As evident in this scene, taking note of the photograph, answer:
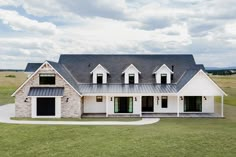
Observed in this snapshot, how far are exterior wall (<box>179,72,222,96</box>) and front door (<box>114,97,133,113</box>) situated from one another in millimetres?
5420

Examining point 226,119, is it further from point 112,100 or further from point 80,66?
point 80,66

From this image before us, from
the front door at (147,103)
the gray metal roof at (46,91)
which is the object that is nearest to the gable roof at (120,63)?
the front door at (147,103)

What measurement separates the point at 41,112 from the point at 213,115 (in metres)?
17.2

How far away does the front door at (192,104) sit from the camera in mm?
32812

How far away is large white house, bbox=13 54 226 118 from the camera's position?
97.4ft

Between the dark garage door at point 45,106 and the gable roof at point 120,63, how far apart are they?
17.5 ft

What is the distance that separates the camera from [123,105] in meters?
32.6

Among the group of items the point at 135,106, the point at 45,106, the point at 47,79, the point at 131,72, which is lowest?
the point at 135,106

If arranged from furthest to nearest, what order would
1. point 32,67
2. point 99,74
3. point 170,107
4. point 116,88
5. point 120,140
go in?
1. point 32,67
2. point 99,74
3. point 170,107
4. point 116,88
5. point 120,140

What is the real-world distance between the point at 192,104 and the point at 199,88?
2.65m

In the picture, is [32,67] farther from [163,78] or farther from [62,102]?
[163,78]

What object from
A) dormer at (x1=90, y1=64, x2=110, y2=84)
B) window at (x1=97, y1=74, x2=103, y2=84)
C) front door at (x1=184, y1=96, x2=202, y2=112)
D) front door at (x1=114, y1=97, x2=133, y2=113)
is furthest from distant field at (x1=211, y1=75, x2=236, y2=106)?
window at (x1=97, y1=74, x2=103, y2=84)

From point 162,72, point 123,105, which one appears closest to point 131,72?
point 162,72

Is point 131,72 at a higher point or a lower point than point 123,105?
higher
